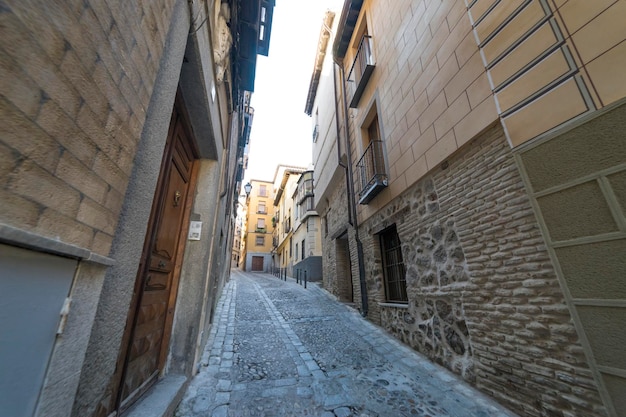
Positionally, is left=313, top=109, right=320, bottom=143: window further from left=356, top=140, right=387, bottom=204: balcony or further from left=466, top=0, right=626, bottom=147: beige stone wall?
left=466, top=0, right=626, bottom=147: beige stone wall

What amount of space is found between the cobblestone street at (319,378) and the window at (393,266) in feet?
2.53

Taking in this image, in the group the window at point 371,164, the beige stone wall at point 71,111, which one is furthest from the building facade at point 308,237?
the beige stone wall at point 71,111

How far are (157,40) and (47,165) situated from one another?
91 cm

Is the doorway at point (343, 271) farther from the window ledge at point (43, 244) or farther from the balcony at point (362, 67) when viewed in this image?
the window ledge at point (43, 244)

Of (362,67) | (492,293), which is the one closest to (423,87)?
(362,67)

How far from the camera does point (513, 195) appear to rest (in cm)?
261

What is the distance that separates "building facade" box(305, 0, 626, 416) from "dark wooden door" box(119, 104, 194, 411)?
10.9 feet

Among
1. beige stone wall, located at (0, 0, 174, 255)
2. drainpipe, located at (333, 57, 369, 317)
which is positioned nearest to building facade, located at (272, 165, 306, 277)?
drainpipe, located at (333, 57, 369, 317)

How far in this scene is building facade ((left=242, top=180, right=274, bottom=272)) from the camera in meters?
29.5

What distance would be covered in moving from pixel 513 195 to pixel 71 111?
339cm

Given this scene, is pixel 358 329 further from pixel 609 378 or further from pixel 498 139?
pixel 498 139

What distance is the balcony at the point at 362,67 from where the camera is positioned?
6215 mm

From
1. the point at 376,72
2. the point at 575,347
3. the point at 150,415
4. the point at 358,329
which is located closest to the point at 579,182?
the point at 575,347

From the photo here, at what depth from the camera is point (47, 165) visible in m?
0.72
